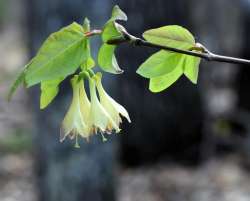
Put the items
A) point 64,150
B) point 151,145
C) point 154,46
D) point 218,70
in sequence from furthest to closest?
point 218,70
point 151,145
point 64,150
point 154,46

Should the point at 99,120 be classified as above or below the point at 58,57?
below

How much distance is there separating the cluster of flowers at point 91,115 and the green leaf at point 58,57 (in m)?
0.13

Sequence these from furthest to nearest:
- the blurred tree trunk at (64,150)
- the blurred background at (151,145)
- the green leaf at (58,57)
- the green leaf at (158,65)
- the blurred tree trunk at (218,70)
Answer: the blurred tree trunk at (218,70), the blurred background at (151,145), the blurred tree trunk at (64,150), the green leaf at (158,65), the green leaf at (58,57)

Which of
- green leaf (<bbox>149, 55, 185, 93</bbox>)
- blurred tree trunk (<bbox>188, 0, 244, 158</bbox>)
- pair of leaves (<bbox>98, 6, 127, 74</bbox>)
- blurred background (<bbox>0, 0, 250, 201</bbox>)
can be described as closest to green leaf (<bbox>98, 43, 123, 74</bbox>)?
pair of leaves (<bbox>98, 6, 127, 74</bbox>)

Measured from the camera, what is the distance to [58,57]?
3.24 ft

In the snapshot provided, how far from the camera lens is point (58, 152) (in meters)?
3.85

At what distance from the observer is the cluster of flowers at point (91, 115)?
1.11m

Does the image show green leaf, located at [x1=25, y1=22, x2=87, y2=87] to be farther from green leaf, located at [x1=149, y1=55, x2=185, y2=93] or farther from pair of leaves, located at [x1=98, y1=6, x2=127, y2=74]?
green leaf, located at [x1=149, y1=55, x2=185, y2=93]

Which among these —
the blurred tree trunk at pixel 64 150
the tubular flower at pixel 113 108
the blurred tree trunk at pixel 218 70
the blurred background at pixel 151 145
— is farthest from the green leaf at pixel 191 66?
the blurred tree trunk at pixel 218 70

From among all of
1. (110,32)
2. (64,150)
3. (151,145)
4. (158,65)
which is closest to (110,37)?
(110,32)

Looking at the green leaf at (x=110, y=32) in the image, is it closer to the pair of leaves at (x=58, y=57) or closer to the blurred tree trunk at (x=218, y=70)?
the pair of leaves at (x=58, y=57)

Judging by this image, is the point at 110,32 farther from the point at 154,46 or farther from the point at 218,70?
the point at 218,70

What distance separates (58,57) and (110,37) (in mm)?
88

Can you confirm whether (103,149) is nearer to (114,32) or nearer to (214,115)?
(214,115)
